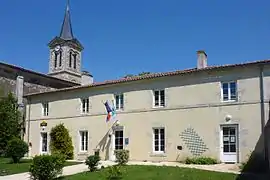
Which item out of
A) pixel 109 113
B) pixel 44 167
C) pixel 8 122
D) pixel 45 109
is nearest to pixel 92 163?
pixel 44 167

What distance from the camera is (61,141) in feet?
80.5

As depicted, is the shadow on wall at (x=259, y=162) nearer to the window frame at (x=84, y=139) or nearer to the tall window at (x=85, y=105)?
the window frame at (x=84, y=139)

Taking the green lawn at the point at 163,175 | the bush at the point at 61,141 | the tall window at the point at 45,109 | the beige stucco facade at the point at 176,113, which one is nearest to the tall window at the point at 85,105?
the beige stucco facade at the point at 176,113

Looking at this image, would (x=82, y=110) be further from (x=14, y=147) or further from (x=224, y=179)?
(x=224, y=179)

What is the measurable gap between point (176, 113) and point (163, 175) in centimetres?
638

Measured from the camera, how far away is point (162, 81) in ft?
69.4

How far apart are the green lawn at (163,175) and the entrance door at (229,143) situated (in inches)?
139

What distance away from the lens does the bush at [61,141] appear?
79.5 ft

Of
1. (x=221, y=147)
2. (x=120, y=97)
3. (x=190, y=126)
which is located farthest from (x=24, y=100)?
(x=221, y=147)

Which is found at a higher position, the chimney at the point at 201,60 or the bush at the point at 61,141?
the chimney at the point at 201,60

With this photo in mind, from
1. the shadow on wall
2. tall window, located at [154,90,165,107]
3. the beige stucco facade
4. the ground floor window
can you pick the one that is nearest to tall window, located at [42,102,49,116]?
the ground floor window

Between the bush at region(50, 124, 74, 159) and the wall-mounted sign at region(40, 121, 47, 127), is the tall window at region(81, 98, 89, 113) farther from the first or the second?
the wall-mounted sign at region(40, 121, 47, 127)

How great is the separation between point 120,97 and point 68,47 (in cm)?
3412

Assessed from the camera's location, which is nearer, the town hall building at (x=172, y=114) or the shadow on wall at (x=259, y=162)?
the shadow on wall at (x=259, y=162)
